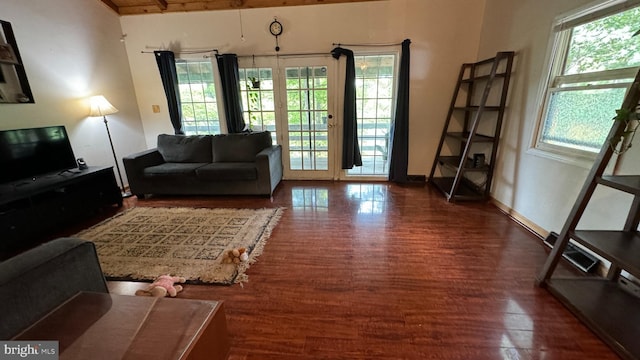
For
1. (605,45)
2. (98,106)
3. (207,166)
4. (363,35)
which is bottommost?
(207,166)

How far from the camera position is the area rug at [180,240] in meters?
1.94

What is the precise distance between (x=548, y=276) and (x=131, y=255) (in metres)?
3.11

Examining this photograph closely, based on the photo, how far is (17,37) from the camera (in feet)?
8.57

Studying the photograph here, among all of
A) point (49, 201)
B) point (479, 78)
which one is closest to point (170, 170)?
point (49, 201)

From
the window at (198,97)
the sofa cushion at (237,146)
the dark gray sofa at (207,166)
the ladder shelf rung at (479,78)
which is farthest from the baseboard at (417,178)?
the window at (198,97)

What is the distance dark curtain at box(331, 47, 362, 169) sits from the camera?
3.58 metres

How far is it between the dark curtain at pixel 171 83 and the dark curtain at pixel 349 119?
237 cm

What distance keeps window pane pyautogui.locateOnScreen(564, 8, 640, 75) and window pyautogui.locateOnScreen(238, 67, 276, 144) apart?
3333 mm

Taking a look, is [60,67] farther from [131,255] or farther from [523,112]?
[523,112]

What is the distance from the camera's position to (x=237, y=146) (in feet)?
12.1

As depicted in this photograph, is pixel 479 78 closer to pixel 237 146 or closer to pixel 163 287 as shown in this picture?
pixel 237 146

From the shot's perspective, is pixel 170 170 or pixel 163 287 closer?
pixel 163 287

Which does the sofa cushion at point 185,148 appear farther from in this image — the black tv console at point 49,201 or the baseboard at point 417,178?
the baseboard at point 417,178

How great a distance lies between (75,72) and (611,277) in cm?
552
